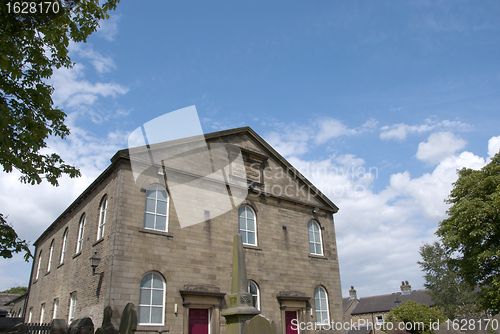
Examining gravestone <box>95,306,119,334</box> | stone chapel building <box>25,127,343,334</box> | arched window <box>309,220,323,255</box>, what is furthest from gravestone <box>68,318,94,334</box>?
arched window <box>309,220,323,255</box>

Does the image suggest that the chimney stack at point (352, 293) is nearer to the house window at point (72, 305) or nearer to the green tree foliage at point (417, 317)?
the green tree foliage at point (417, 317)

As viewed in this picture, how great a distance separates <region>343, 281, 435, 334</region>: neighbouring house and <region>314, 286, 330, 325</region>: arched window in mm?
30744

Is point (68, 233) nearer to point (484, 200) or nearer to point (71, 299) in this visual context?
point (71, 299)

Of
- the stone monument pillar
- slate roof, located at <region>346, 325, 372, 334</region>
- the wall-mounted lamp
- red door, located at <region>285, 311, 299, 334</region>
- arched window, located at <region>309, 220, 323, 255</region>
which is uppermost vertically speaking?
arched window, located at <region>309, 220, 323, 255</region>

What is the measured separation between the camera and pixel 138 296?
523 inches

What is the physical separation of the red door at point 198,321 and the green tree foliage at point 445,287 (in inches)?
1146

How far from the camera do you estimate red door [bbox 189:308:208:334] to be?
1438 cm

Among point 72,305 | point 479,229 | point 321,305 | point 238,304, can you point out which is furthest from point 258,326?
point 479,229

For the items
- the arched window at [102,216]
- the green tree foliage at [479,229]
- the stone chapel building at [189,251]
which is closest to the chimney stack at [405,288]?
the green tree foliage at [479,229]

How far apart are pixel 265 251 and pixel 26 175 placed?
11.9 m

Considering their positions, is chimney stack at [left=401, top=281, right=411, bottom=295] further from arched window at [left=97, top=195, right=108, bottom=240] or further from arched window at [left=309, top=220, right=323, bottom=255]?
arched window at [left=97, top=195, right=108, bottom=240]

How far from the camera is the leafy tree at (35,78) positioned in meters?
6.63

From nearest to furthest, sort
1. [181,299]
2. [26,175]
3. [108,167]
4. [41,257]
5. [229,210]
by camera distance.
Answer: [26,175]
[181,299]
[108,167]
[229,210]
[41,257]

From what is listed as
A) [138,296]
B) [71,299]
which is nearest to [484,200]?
[138,296]
